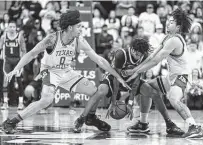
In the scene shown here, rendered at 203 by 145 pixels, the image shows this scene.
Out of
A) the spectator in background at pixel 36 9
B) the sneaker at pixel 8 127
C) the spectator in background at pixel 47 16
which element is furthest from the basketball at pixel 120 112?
the spectator in background at pixel 36 9

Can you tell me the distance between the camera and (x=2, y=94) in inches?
576

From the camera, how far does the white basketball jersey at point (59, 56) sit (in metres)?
8.10

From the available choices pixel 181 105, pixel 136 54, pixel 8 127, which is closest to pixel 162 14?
pixel 136 54

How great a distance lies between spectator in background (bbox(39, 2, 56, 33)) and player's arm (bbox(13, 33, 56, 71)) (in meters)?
9.05

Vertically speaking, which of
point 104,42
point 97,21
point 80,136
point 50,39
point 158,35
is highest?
point 97,21

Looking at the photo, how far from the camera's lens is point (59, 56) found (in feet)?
26.7

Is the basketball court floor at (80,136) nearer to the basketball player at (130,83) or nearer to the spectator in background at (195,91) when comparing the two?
the basketball player at (130,83)

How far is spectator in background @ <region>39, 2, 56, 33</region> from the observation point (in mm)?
17281

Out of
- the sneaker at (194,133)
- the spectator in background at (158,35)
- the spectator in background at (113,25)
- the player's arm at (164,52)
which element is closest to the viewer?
the sneaker at (194,133)

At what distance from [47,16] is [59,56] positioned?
9420 mm

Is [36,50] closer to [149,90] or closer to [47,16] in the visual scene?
[149,90]

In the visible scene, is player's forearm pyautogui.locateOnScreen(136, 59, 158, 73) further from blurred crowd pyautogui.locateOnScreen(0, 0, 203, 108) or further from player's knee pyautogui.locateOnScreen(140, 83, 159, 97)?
blurred crowd pyautogui.locateOnScreen(0, 0, 203, 108)

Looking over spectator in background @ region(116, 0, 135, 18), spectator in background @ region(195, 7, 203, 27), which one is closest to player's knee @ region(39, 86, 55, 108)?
spectator in background @ region(195, 7, 203, 27)

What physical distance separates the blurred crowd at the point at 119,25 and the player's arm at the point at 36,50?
6667mm
